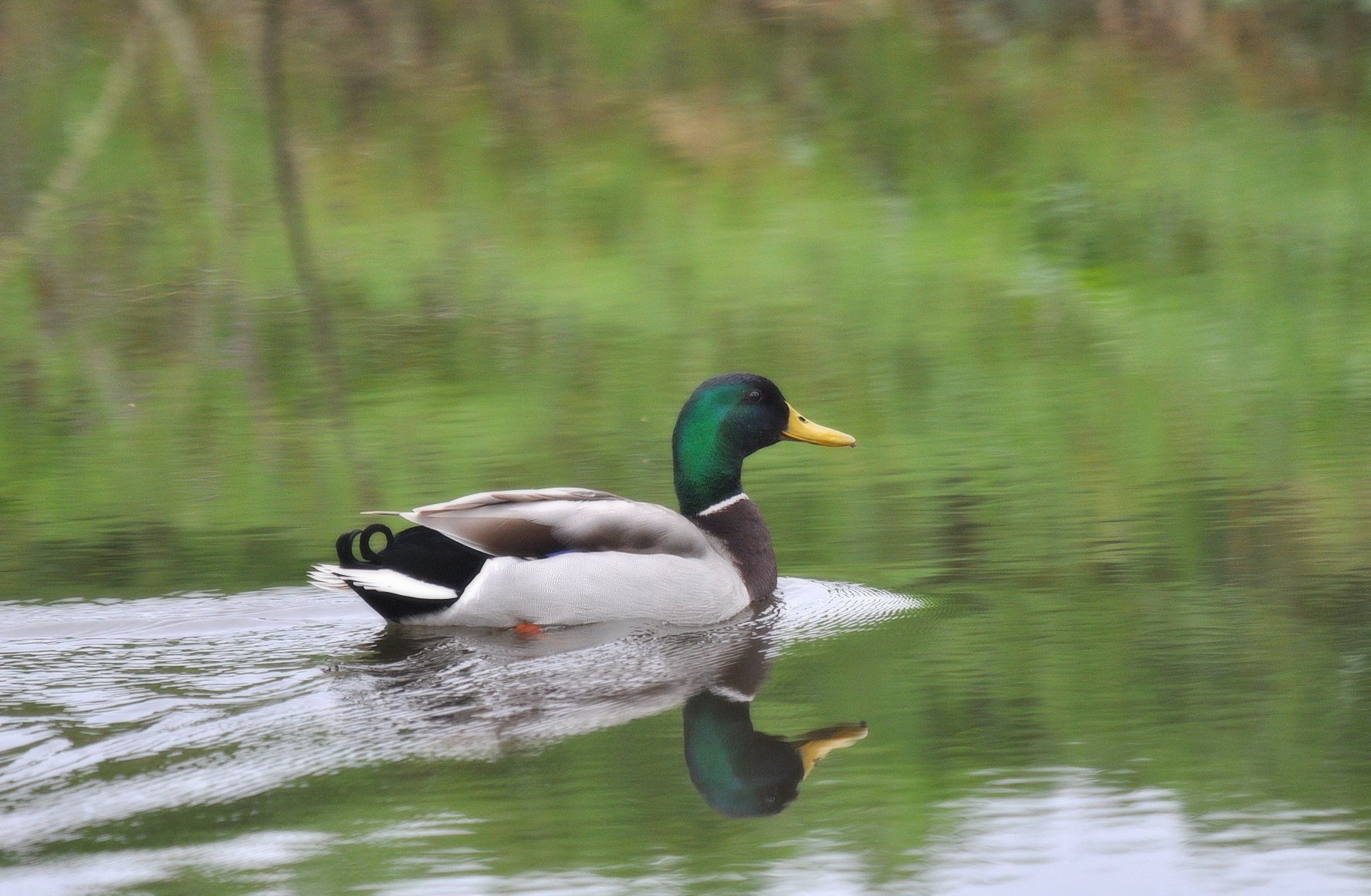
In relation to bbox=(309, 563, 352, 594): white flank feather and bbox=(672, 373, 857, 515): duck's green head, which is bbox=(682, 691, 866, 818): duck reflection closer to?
bbox=(309, 563, 352, 594): white flank feather

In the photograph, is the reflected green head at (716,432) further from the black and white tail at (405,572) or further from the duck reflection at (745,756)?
the duck reflection at (745,756)

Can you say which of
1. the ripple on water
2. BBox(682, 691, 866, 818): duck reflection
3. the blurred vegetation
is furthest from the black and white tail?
BBox(682, 691, 866, 818): duck reflection

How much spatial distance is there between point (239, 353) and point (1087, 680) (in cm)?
604

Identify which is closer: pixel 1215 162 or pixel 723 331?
pixel 723 331

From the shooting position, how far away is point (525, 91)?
48.4 ft

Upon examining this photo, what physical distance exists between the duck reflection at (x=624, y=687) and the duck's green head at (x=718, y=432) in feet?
2.08

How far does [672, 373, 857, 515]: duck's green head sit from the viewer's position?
727 cm

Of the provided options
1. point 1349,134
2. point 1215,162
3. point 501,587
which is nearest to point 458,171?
point 1215,162

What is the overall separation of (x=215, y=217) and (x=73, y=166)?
1.20 meters

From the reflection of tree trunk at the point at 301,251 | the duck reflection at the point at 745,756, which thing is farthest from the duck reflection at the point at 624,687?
the reflection of tree trunk at the point at 301,251

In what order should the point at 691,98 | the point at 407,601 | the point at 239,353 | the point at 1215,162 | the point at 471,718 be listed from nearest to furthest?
1. the point at 471,718
2. the point at 407,601
3. the point at 239,353
4. the point at 1215,162
5. the point at 691,98

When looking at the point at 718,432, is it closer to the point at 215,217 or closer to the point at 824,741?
the point at 824,741

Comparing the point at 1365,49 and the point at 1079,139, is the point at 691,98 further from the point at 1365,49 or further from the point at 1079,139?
the point at 1365,49

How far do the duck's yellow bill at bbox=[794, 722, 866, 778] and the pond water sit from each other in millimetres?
31
